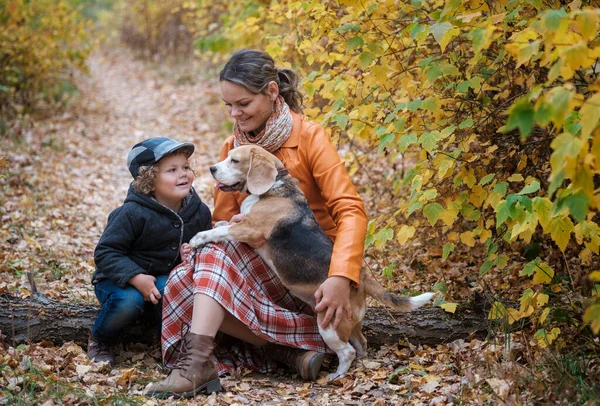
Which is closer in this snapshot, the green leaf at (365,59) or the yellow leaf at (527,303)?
the yellow leaf at (527,303)

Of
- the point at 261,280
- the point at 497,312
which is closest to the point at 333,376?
the point at 261,280

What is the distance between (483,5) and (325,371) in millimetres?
2386

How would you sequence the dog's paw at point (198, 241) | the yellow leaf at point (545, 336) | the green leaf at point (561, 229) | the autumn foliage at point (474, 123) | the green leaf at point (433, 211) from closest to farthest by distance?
the green leaf at point (561, 229) < the autumn foliage at point (474, 123) < the yellow leaf at point (545, 336) < the green leaf at point (433, 211) < the dog's paw at point (198, 241)

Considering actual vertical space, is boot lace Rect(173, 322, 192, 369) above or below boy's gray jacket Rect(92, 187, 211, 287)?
below

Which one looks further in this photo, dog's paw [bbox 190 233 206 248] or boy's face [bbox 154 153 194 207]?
boy's face [bbox 154 153 194 207]

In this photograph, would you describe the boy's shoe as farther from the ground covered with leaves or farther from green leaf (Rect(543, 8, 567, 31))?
green leaf (Rect(543, 8, 567, 31))

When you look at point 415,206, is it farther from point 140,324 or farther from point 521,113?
point 140,324

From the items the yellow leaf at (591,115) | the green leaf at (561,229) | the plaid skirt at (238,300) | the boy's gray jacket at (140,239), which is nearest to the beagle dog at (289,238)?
the plaid skirt at (238,300)

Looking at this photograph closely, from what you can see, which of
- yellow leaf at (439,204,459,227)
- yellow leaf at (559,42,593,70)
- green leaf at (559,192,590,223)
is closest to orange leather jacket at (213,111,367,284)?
yellow leaf at (439,204,459,227)

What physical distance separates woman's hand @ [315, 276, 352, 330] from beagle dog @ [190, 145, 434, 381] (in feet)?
0.23

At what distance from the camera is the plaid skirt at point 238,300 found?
11.6 ft

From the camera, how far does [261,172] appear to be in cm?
382

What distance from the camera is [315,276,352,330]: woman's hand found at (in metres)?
3.48

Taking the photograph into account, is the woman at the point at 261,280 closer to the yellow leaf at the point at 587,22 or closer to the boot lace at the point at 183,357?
the boot lace at the point at 183,357
